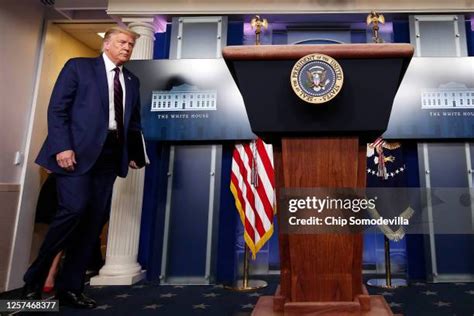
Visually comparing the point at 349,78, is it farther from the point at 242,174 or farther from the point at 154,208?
the point at 154,208

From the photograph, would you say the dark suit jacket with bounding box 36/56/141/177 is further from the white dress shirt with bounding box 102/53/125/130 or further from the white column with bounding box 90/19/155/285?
the white column with bounding box 90/19/155/285

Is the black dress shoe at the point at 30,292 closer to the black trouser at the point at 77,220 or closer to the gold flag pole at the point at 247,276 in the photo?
the black trouser at the point at 77,220

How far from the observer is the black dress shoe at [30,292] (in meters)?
1.47

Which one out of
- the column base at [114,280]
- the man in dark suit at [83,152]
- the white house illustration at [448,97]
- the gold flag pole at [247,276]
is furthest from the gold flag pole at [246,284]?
the white house illustration at [448,97]

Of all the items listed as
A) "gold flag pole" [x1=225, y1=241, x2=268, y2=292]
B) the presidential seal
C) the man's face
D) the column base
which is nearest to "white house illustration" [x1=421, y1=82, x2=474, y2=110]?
"gold flag pole" [x1=225, y1=241, x2=268, y2=292]

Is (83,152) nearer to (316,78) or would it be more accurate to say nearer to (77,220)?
(77,220)

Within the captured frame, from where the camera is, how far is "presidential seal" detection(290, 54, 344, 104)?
0.83 metres

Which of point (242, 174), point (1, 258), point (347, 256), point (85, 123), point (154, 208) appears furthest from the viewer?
point (154, 208)

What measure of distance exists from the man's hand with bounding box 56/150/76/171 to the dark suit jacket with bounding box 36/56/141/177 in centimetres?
2

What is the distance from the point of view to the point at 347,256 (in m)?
0.81

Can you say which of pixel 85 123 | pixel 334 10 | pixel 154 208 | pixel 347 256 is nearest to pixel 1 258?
pixel 154 208

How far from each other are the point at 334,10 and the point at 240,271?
2.28m

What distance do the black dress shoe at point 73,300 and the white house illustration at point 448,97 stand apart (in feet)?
8.34

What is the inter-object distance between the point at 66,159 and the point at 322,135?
1.18 m
